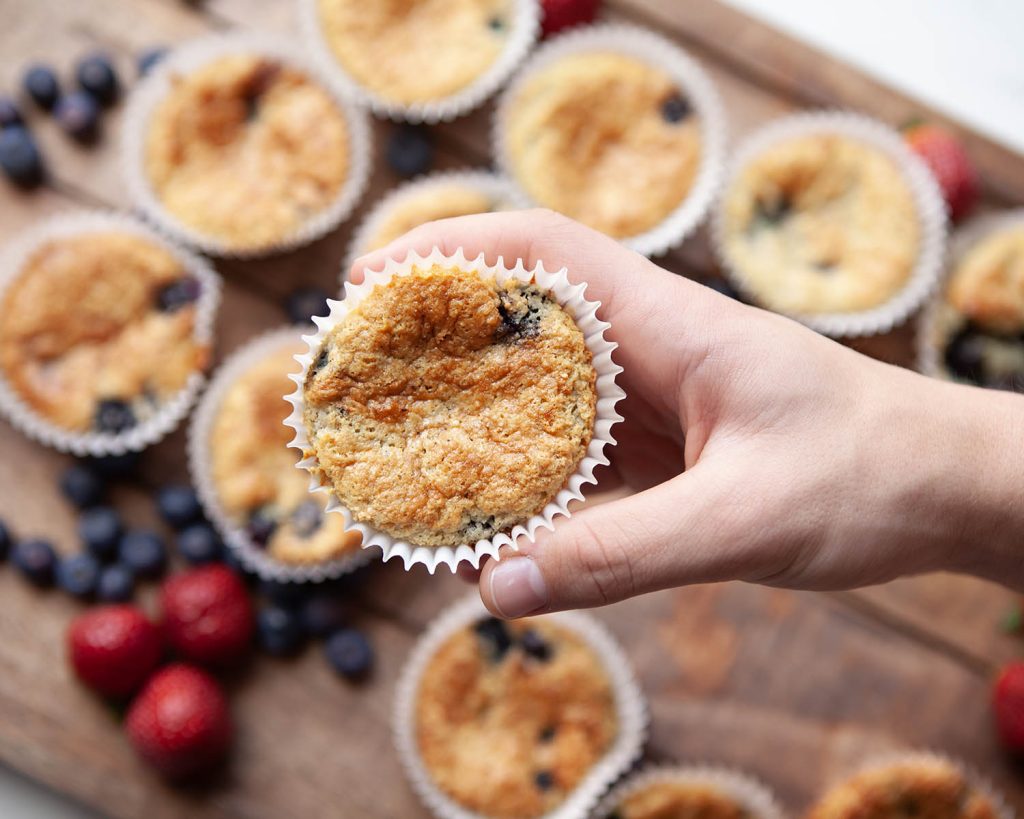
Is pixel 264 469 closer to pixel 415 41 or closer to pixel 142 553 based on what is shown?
pixel 142 553

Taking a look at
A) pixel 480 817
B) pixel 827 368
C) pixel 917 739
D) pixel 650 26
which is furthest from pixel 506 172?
pixel 917 739

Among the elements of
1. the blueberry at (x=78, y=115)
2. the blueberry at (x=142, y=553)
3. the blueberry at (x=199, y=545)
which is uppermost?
the blueberry at (x=78, y=115)

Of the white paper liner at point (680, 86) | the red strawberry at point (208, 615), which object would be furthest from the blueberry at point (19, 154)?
the white paper liner at point (680, 86)

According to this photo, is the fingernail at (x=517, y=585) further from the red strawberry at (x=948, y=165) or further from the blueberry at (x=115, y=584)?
the red strawberry at (x=948, y=165)

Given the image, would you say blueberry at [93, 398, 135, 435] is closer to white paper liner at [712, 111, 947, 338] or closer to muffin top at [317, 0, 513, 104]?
muffin top at [317, 0, 513, 104]

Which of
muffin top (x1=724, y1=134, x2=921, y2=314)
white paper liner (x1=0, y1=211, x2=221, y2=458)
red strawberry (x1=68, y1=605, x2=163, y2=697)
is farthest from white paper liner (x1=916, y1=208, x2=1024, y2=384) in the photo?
red strawberry (x1=68, y1=605, x2=163, y2=697)

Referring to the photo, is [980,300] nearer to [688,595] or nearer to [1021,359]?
[1021,359]

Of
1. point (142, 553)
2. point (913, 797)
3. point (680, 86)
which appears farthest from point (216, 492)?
point (913, 797)
